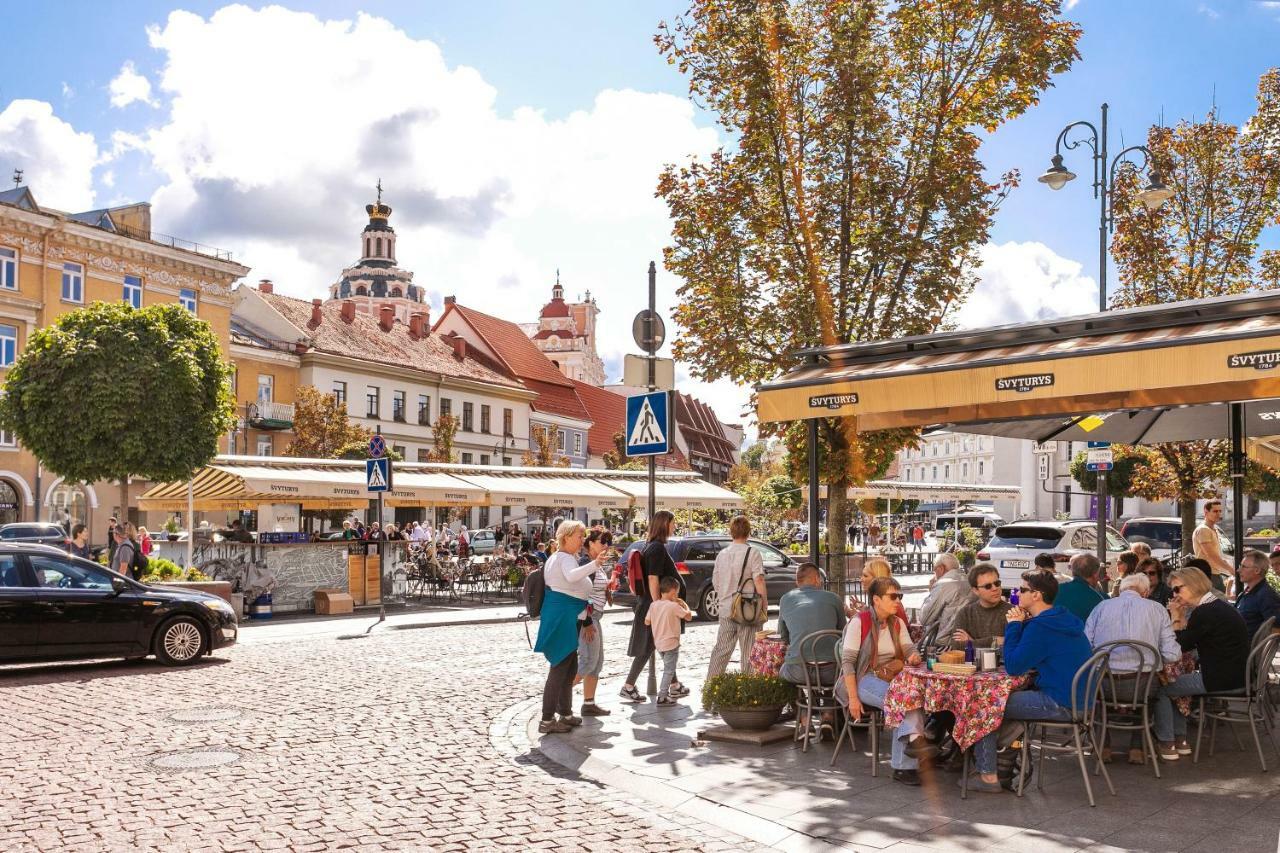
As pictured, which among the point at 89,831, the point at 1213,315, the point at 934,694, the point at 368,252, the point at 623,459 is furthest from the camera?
the point at 368,252

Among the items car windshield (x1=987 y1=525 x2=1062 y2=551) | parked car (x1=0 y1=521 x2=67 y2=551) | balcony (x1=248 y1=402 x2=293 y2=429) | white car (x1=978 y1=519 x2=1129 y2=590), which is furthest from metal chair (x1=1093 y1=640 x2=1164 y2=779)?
balcony (x1=248 y1=402 x2=293 y2=429)

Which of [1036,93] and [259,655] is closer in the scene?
[1036,93]

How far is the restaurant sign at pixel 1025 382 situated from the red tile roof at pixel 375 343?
51349 mm

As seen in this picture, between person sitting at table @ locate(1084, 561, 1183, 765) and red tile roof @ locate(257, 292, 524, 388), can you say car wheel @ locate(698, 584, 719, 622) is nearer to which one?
person sitting at table @ locate(1084, 561, 1183, 765)

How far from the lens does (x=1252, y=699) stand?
8.62m

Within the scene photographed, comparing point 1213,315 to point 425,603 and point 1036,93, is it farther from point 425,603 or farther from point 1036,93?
point 425,603

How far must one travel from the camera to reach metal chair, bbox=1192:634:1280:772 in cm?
847

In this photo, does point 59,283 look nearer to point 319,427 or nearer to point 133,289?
point 133,289

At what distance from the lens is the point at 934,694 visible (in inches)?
306

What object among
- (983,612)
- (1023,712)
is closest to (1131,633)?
(983,612)

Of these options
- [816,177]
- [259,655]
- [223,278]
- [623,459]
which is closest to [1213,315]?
[816,177]

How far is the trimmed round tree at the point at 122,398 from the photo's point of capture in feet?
91.0

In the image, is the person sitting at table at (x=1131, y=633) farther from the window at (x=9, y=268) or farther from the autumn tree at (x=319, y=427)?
the autumn tree at (x=319, y=427)

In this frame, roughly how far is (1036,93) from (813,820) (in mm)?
9407
